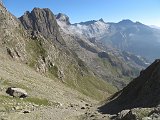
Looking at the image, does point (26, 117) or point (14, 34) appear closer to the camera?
point (26, 117)

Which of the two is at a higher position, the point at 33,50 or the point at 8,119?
the point at 33,50

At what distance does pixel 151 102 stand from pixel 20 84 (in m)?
42.4

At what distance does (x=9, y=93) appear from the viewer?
72000 mm

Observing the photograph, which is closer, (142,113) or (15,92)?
(142,113)

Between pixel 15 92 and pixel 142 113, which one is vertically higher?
pixel 15 92

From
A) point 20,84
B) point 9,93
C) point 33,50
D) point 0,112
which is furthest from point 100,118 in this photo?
point 33,50

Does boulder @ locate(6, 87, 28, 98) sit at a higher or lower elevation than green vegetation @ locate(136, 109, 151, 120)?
higher

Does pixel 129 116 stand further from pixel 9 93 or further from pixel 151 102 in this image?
pixel 9 93

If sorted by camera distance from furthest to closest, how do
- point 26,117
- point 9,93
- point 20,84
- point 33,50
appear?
point 33,50 < point 20,84 < point 9,93 < point 26,117

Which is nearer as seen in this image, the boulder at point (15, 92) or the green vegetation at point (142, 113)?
the green vegetation at point (142, 113)

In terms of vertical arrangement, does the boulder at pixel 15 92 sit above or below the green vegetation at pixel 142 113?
above

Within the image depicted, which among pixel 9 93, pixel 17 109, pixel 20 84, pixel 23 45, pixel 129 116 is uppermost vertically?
pixel 23 45

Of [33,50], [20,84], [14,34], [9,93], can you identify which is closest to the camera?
[9,93]

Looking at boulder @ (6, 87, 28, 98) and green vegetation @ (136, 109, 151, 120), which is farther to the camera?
boulder @ (6, 87, 28, 98)
